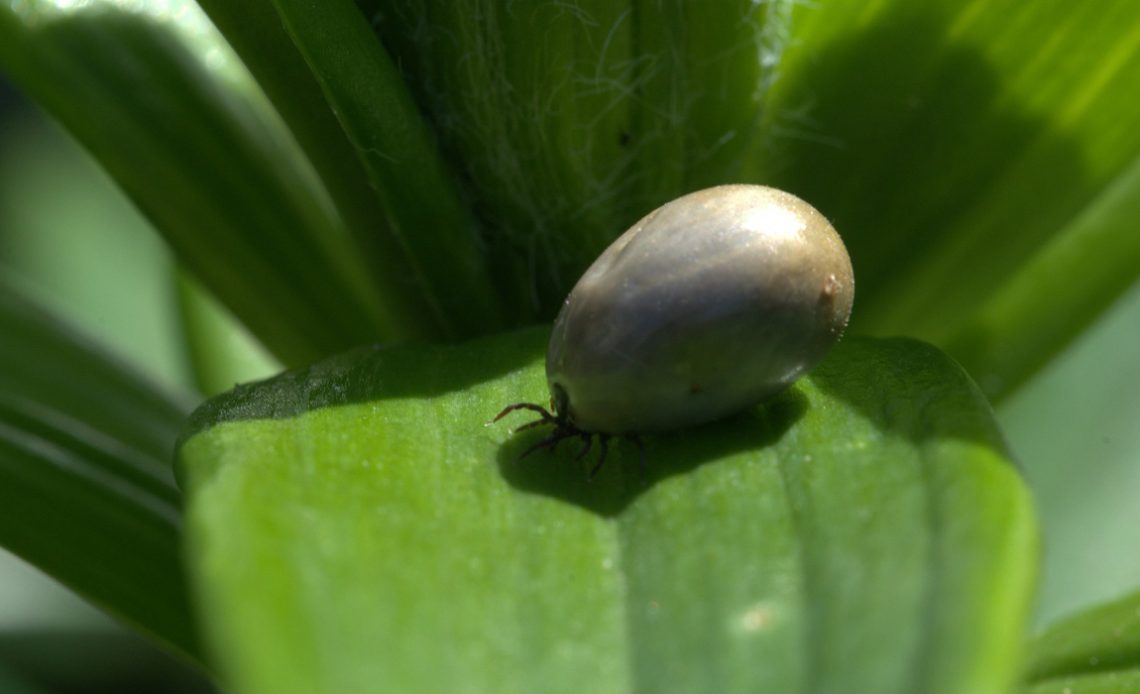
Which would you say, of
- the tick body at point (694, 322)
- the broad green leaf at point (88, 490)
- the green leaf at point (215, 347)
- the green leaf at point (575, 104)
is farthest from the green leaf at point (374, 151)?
the green leaf at point (215, 347)

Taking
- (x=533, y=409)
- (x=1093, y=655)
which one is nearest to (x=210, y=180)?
(x=533, y=409)

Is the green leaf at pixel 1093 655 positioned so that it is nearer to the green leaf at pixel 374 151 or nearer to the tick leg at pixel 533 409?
the tick leg at pixel 533 409

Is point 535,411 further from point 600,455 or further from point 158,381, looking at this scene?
point 158,381

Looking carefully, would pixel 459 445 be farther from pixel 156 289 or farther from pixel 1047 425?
pixel 156 289

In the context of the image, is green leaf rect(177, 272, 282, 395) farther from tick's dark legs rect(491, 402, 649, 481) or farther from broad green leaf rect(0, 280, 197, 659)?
tick's dark legs rect(491, 402, 649, 481)

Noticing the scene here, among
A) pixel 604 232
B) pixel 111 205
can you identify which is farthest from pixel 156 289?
pixel 604 232

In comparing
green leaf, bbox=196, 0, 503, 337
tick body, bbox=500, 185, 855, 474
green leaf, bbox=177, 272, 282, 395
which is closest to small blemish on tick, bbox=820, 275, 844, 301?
tick body, bbox=500, 185, 855, 474
